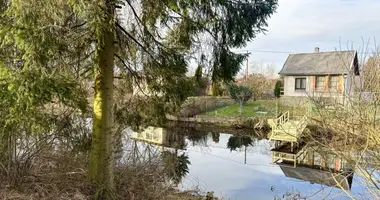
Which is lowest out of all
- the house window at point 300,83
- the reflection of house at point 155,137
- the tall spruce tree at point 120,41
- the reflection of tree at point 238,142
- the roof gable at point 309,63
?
the reflection of tree at point 238,142

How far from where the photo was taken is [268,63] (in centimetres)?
3016

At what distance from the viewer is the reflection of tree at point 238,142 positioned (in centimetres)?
1374

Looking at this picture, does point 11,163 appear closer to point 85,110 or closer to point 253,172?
point 85,110

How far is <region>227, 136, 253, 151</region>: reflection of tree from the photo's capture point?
541 inches

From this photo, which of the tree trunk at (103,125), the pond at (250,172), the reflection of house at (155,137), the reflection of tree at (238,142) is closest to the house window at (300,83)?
the reflection of tree at (238,142)

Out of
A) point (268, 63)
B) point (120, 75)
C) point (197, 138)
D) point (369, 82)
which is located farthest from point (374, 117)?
point (268, 63)

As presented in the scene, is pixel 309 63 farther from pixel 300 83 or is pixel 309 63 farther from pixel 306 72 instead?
pixel 300 83

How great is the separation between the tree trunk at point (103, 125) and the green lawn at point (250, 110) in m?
14.7

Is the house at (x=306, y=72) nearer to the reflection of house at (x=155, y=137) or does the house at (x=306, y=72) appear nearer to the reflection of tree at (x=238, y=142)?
the reflection of tree at (x=238, y=142)

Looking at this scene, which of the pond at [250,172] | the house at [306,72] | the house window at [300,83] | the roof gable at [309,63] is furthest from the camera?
the house window at [300,83]

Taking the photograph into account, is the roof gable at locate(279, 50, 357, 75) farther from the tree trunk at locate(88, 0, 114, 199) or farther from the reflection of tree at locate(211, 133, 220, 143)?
the tree trunk at locate(88, 0, 114, 199)

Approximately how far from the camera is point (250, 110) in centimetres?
1912

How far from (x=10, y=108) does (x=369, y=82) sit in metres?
4.96

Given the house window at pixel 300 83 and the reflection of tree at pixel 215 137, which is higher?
the house window at pixel 300 83
